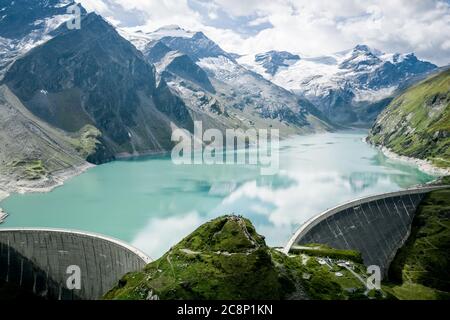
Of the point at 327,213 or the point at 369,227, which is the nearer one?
the point at 327,213

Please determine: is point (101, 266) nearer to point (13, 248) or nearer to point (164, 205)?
point (13, 248)

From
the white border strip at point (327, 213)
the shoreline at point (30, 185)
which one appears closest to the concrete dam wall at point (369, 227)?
the white border strip at point (327, 213)

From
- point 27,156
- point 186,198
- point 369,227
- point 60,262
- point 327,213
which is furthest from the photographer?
point 27,156

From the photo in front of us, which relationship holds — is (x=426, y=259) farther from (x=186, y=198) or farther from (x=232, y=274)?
(x=186, y=198)

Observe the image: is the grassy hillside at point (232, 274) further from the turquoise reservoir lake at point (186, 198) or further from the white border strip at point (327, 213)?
the turquoise reservoir lake at point (186, 198)

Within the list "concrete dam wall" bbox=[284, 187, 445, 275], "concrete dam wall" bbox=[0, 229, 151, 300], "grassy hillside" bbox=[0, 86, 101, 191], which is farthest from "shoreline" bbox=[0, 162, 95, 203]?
"concrete dam wall" bbox=[284, 187, 445, 275]

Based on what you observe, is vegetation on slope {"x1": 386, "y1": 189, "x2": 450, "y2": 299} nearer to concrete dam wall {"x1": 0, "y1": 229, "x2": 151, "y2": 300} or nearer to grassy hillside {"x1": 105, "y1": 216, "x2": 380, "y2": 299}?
grassy hillside {"x1": 105, "y1": 216, "x2": 380, "y2": 299}

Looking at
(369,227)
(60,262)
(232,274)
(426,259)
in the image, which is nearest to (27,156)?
(60,262)
